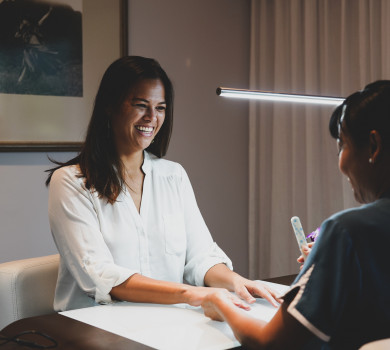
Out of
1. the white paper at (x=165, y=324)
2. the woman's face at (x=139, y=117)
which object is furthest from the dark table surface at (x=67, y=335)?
the woman's face at (x=139, y=117)

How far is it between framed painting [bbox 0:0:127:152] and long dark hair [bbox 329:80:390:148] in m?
2.27

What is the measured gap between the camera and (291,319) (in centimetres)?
99

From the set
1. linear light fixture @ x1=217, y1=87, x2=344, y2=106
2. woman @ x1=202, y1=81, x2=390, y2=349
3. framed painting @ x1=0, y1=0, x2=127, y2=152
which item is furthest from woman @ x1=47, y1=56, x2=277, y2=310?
framed painting @ x1=0, y1=0, x2=127, y2=152

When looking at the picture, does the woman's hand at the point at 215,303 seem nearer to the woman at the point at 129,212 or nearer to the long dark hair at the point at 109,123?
the woman at the point at 129,212

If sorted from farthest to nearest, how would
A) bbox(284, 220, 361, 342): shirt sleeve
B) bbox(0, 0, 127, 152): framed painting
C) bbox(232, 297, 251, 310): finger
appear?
bbox(0, 0, 127, 152): framed painting
bbox(232, 297, 251, 310): finger
bbox(284, 220, 361, 342): shirt sleeve

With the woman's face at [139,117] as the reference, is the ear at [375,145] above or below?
below

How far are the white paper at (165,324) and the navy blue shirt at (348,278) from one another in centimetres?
38

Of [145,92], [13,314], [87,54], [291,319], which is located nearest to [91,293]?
[13,314]

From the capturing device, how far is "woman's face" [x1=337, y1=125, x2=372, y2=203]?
3.35 feet

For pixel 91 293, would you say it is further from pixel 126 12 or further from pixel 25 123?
pixel 126 12

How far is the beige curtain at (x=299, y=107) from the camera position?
3211 mm

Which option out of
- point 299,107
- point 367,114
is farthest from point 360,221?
point 299,107

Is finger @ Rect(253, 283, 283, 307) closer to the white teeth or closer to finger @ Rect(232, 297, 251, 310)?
finger @ Rect(232, 297, 251, 310)

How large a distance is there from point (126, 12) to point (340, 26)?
127cm
